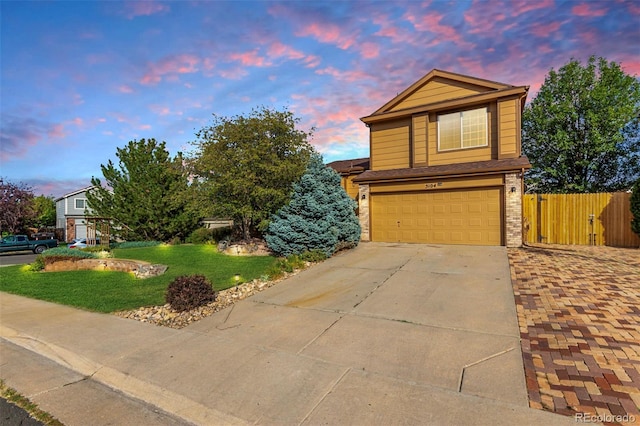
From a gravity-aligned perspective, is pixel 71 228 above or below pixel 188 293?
below

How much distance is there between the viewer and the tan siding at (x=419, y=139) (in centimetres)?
1410

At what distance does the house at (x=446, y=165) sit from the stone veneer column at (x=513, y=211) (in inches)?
1.3

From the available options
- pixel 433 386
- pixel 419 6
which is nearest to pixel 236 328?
pixel 433 386

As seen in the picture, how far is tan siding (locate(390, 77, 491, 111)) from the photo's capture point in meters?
13.6

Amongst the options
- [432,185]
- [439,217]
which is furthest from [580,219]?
[432,185]

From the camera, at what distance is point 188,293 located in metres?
6.13

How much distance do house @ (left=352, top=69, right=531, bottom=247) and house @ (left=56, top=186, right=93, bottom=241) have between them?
3563 centimetres

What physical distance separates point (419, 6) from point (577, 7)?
15.3 ft

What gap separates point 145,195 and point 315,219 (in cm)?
1237

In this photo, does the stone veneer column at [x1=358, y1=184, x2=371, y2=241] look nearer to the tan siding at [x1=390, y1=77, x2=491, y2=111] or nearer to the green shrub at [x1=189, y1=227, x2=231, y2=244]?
the tan siding at [x1=390, y1=77, x2=491, y2=111]

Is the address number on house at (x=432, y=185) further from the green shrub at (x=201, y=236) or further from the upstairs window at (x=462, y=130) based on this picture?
the green shrub at (x=201, y=236)

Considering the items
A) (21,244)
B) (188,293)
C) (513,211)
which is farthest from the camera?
(21,244)

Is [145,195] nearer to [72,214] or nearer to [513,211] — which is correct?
[513,211]
